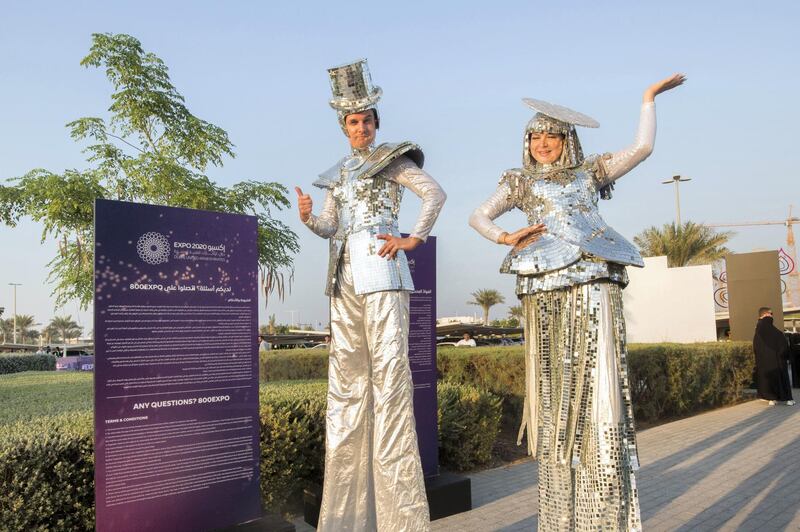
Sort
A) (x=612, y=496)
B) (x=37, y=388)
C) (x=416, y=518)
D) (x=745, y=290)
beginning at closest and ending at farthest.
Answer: (x=612, y=496) < (x=416, y=518) < (x=37, y=388) < (x=745, y=290)

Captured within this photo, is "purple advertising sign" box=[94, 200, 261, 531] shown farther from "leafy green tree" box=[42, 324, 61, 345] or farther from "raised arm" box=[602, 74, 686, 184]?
"leafy green tree" box=[42, 324, 61, 345]

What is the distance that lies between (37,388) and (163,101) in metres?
6.99

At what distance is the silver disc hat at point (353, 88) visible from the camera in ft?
11.3

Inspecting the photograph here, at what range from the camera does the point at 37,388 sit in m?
9.20

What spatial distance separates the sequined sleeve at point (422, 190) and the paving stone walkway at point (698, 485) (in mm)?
2400

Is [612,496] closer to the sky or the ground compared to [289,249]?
closer to the ground

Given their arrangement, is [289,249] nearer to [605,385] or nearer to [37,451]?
[37,451]

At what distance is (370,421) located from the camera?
11.7 feet

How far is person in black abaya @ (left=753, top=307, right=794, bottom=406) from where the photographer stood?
11.5 metres

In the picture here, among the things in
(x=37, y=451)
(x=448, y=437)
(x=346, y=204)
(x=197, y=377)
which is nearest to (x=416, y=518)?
(x=197, y=377)

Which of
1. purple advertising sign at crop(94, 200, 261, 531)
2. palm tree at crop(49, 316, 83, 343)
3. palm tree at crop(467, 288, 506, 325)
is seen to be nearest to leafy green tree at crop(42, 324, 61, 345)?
palm tree at crop(49, 316, 83, 343)

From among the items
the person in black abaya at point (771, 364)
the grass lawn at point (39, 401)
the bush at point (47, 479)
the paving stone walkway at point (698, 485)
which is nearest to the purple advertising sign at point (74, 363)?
the grass lawn at point (39, 401)

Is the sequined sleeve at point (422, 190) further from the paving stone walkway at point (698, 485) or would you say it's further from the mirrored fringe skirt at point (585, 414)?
the paving stone walkway at point (698, 485)

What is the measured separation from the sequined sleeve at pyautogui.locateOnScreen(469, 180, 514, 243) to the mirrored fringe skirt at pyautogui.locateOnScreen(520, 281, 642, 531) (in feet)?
1.54
